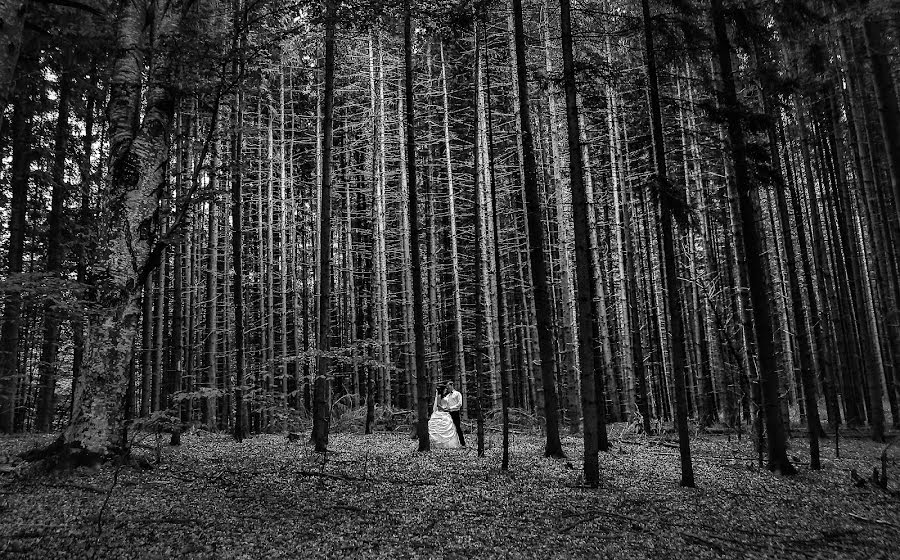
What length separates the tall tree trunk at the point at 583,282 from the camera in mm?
6414

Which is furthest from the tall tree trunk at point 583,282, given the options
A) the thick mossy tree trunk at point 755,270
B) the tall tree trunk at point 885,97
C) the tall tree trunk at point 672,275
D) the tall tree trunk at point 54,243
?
the tall tree trunk at point 54,243

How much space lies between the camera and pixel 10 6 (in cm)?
289

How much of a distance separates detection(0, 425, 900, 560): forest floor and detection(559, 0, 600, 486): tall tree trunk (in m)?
0.59

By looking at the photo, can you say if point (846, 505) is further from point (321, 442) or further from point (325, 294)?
point (325, 294)

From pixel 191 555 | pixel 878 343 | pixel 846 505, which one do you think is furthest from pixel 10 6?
pixel 878 343

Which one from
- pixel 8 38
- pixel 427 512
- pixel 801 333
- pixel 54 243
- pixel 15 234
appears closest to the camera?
pixel 8 38

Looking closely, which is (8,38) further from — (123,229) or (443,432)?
(443,432)

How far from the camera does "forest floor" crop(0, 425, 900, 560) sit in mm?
3939

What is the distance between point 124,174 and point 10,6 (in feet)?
11.2

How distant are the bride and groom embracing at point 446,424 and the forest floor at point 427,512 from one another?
3.25 m

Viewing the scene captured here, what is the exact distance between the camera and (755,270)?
7906 millimetres

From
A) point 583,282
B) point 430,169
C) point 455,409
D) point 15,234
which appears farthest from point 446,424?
point 430,169

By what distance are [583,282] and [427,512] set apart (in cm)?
363

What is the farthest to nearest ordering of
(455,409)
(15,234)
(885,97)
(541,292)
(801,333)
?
(15,234) < (455,409) < (541,292) < (801,333) < (885,97)
